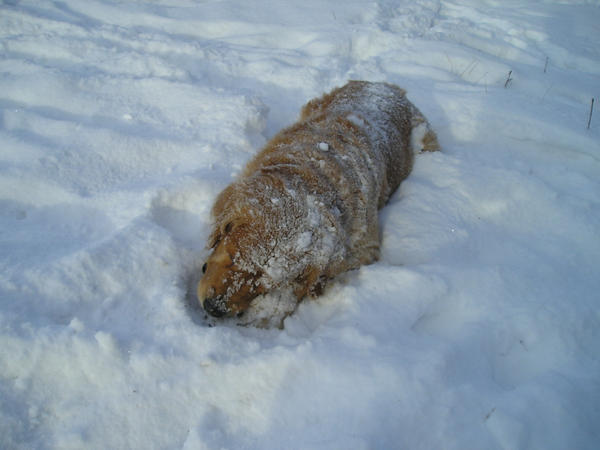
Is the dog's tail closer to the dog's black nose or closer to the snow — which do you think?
the snow

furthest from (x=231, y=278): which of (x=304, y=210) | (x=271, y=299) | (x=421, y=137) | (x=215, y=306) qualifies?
(x=421, y=137)

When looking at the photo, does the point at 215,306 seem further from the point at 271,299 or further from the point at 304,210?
the point at 304,210

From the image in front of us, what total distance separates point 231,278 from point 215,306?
0.17m

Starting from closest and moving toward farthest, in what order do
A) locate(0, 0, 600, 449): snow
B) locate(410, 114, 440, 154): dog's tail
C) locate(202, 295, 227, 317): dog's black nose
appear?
locate(0, 0, 600, 449): snow
locate(202, 295, 227, 317): dog's black nose
locate(410, 114, 440, 154): dog's tail

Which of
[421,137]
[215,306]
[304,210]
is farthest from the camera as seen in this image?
[421,137]

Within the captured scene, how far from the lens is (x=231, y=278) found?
1833mm

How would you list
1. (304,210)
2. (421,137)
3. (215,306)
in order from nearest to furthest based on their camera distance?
(215,306) → (304,210) → (421,137)

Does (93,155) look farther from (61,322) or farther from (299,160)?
(299,160)

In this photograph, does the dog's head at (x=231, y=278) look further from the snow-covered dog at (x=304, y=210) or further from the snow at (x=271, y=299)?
the snow at (x=271, y=299)

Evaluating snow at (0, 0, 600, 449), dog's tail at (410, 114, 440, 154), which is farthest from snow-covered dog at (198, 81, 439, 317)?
dog's tail at (410, 114, 440, 154)

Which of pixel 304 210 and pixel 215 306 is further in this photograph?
pixel 304 210

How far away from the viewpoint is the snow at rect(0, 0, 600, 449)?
151 centimetres

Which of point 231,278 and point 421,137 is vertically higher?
point 421,137

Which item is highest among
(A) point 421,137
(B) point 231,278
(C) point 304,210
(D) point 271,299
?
(A) point 421,137
